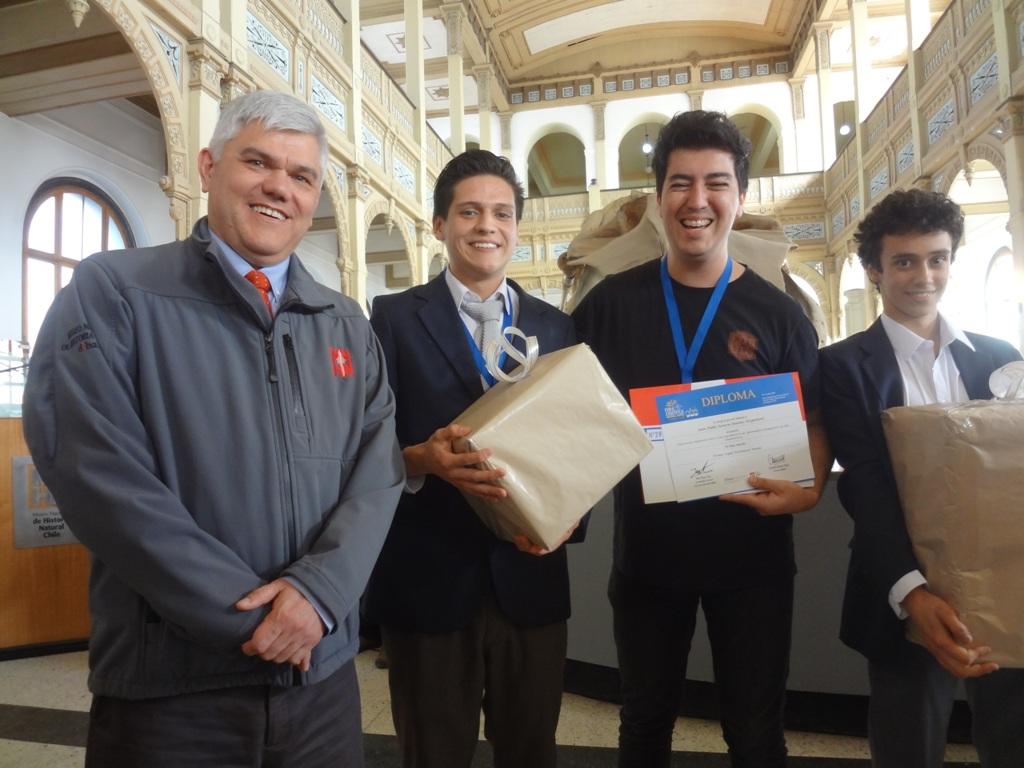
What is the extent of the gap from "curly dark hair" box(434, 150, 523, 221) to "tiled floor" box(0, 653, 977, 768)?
193 centimetres

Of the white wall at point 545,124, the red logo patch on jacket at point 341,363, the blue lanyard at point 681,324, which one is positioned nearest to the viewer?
the red logo patch on jacket at point 341,363

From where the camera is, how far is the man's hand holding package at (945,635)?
115 centimetres

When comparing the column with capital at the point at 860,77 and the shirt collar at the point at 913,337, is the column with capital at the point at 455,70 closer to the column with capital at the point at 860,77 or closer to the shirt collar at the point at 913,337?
the column with capital at the point at 860,77

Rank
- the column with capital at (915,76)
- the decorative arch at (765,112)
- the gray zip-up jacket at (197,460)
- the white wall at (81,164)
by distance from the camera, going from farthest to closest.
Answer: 1. the decorative arch at (765,112)
2. the column with capital at (915,76)
3. the white wall at (81,164)
4. the gray zip-up jacket at (197,460)

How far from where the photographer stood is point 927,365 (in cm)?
148

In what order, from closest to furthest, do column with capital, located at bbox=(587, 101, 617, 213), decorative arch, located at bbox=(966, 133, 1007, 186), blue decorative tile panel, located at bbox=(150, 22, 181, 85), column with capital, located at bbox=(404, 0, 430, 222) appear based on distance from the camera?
1. blue decorative tile panel, located at bbox=(150, 22, 181, 85)
2. decorative arch, located at bbox=(966, 133, 1007, 186)
3. column with capital, located at bbox=(404, 0, 430, 222)
4. column with capital, located at bbox=(587, 101, 617, 213)

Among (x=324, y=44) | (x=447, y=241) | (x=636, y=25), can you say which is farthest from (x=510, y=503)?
(x=636, y=25)

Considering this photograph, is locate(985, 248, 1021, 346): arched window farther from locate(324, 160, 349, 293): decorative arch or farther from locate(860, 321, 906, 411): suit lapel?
locate(860, 321, 906, 411): suit lapel

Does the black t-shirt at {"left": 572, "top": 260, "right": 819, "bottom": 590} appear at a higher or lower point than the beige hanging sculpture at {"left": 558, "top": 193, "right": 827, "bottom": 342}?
lower

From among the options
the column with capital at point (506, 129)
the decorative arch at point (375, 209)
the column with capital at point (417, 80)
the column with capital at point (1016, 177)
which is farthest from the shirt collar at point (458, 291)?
the column with capital at point (506, 129)

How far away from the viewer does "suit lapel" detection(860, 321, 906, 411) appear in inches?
56.2

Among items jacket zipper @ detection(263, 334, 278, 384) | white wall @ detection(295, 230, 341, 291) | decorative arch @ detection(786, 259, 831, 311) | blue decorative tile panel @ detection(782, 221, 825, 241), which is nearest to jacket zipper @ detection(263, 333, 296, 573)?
jacket zipper @ detection(263, 334, 278, 384)

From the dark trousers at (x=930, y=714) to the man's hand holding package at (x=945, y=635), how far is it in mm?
164

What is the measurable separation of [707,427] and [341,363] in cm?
71
